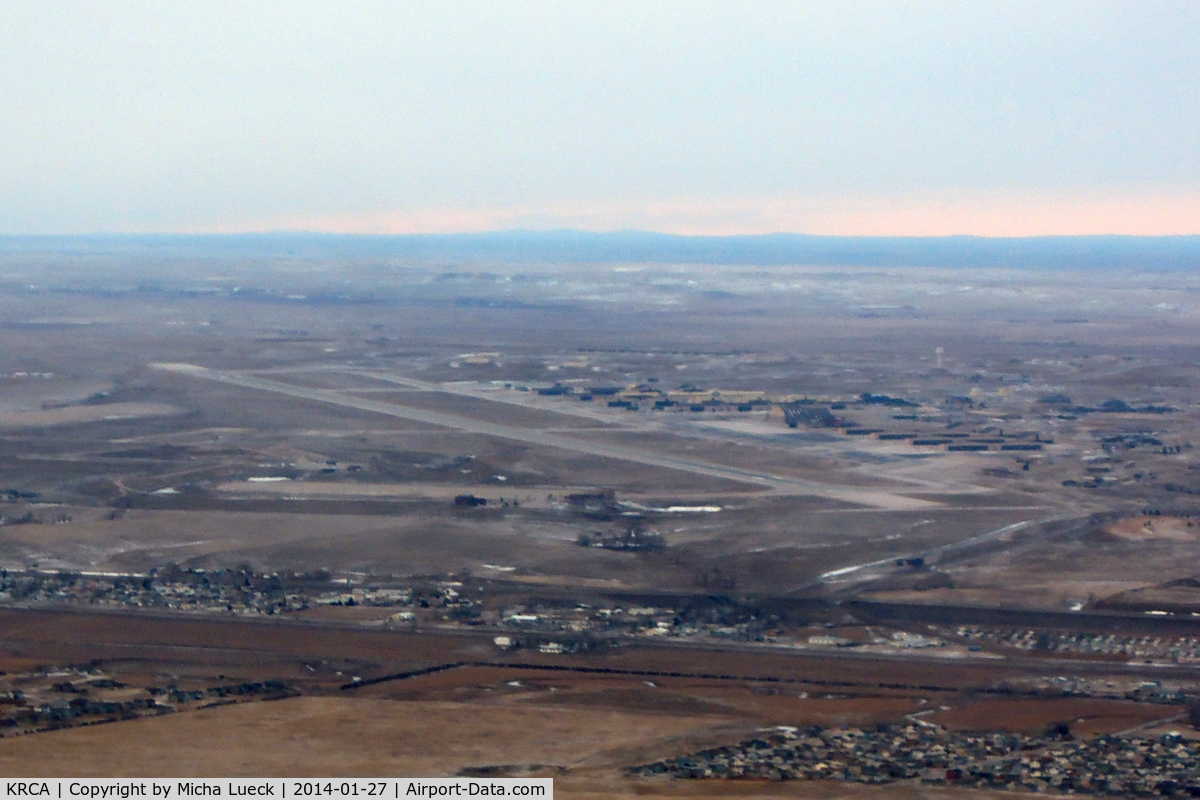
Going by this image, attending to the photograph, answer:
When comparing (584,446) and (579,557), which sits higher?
(584,446)

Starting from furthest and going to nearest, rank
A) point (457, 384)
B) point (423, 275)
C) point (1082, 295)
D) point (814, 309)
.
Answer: point (423, 275) → point (1082, 295) → point (814, 309) → point (457, 384)

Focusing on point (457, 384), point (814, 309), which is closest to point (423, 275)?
point (814, 309)

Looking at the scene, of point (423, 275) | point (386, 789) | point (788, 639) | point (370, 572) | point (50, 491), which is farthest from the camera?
point (423, 275)

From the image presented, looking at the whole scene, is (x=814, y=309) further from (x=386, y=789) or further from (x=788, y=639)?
(x=386, y=789)

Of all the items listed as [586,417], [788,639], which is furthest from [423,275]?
[788,639]

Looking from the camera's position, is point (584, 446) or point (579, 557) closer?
point (579, 557)

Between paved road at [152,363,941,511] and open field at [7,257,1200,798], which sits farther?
paved road at [152,363,941,511]

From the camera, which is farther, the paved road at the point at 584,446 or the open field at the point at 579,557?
the paved road at the point at 584,446

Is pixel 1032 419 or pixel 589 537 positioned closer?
pixel 589 537
